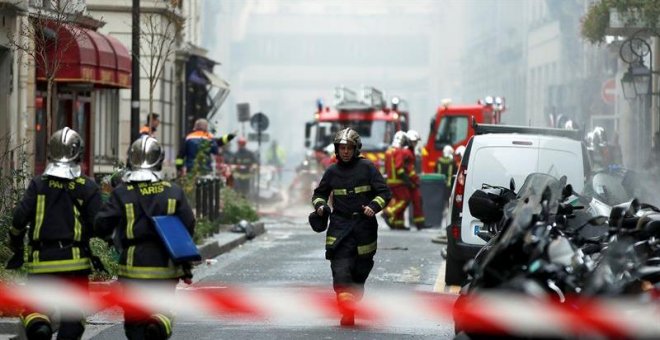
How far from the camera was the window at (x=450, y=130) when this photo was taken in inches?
1549

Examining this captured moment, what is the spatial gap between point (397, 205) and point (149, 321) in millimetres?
18801

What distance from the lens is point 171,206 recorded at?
413 inches

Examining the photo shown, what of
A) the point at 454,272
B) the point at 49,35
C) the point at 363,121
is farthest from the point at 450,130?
the point at 454,272

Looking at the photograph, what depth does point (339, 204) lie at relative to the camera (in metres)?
14.2

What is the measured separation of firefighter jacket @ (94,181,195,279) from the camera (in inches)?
411

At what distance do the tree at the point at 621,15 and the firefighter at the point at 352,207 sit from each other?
18.3 m

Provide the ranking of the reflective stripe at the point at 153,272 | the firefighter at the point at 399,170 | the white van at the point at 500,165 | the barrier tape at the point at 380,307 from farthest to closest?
the firefighter at the point at 399,170, the white van at the point at 500,165, the reflective stripe at the point at 153,272, the barrier tape at the point at 380,307

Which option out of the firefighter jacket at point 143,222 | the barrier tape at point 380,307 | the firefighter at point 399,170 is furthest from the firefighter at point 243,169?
the firefighter jacket at point 143,222

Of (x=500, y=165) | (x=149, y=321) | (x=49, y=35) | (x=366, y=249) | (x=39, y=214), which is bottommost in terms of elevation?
(x=149, y=321)

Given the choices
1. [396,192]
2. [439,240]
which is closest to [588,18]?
[396,192]

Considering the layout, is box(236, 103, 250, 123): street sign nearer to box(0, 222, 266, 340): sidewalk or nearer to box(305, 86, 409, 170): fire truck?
box(305, 86, 409, 170): fire truck

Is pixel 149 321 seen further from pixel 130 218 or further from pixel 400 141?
pixel 400 141

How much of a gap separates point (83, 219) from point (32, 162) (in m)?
15.2

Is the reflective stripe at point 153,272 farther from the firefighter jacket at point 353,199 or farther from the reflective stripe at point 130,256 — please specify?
the firefighter jacket at point 353,199
